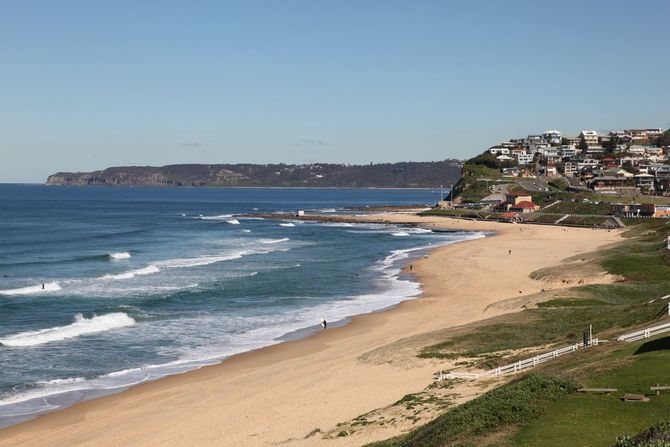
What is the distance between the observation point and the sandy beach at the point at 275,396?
82.1 ft

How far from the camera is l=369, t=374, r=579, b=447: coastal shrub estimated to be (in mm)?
18312

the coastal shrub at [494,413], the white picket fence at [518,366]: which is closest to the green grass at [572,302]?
the white picket fence at [518,366]

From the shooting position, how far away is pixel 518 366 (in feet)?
86.3

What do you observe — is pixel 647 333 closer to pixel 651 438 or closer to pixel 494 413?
pixel 494 413

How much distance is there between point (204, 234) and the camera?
112 m

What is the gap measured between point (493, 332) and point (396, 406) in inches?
495

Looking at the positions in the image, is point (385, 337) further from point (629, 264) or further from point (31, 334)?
point (629, 264)

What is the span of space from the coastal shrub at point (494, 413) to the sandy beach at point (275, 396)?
8.09 ft

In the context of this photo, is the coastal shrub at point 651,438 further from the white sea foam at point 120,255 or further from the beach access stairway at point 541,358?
the white sea foam at point 120,255

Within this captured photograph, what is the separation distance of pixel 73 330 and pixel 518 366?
2680 centimetres

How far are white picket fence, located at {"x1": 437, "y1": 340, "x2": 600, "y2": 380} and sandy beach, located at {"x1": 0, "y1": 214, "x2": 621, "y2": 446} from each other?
128cm

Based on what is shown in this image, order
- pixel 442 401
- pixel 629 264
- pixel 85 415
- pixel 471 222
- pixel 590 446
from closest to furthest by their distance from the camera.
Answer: pixel 590 446, pixel 442 401, pixel 85 415, pixel 629 264, pixel 471 222

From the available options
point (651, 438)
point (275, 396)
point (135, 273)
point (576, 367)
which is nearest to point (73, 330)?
point (275, 396)

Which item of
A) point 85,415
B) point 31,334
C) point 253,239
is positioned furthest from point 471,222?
point 85,415
